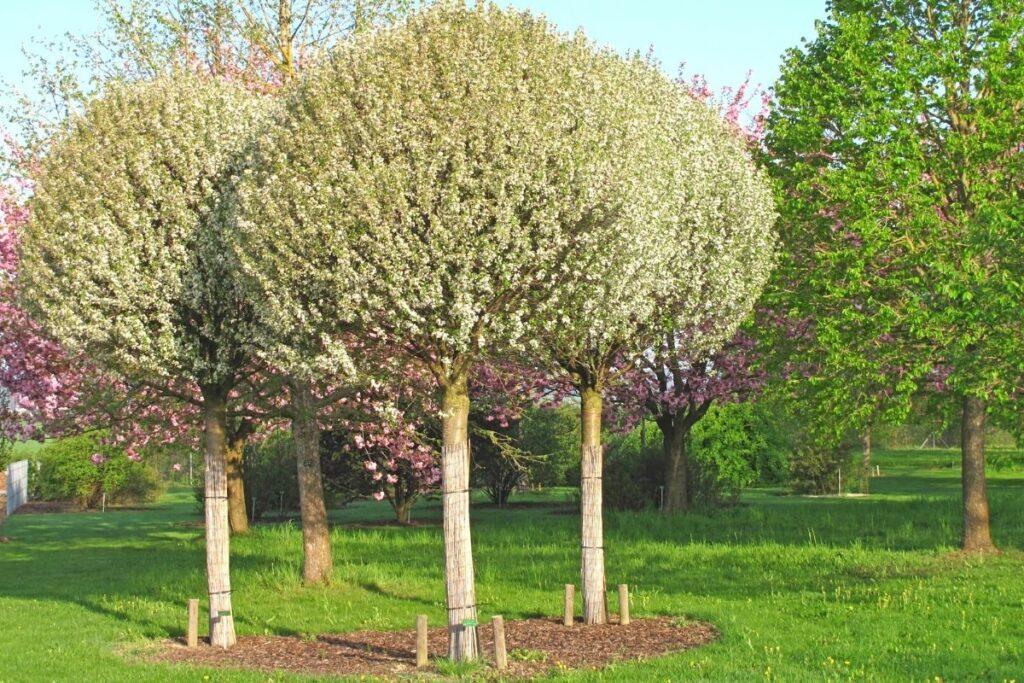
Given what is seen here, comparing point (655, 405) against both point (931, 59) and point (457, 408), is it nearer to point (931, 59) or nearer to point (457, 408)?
point (931, 59)

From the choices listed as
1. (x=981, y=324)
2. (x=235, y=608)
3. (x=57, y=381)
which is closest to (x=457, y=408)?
(x=235, y=608)

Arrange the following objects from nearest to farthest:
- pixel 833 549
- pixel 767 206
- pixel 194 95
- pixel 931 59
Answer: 1. pixel 194 95
2. pixel 767 206
3. pixel 931 59
4. pixel 833 549

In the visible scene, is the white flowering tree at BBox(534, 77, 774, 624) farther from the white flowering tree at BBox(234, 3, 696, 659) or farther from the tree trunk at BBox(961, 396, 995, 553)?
the tree trunk at BBox(961, 396, 995, 553)

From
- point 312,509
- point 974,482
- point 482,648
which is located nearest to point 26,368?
point 312,509

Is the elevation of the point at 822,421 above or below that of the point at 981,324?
below

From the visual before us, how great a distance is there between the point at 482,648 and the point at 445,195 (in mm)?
6720

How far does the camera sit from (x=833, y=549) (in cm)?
2700

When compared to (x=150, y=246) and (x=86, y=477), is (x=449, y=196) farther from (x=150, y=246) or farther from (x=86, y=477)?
(x=86, y=477)

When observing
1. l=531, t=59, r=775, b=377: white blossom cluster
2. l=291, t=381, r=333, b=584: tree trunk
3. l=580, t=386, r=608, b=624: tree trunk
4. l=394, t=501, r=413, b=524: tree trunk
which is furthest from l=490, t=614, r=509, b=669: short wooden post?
l=394, t=501, r=413, b=524: tree trunk

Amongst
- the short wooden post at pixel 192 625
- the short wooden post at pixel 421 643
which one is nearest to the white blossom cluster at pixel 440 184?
the short wooden post at pixel 421 643

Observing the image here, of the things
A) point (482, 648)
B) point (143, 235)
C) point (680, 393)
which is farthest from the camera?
Answer: point (680, 393)

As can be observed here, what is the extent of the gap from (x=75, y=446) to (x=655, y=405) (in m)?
32.2

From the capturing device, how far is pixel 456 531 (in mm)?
15305

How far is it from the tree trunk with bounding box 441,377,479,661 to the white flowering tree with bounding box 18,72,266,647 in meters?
3.67
